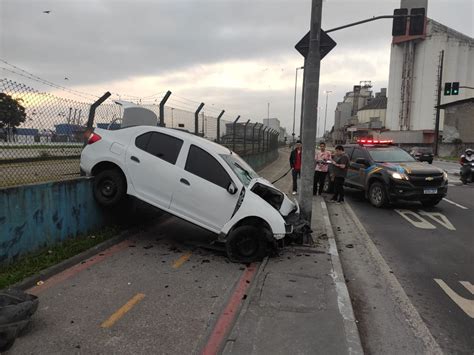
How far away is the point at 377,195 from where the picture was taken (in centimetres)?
1088

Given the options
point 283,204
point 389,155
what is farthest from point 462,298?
point 389,155

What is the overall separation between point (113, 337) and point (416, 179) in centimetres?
879

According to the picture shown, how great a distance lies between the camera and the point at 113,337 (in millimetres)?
3518

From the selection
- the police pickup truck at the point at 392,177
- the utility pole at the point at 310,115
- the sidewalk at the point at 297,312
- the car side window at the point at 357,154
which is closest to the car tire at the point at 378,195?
the police pickup truck at the point at 392,177

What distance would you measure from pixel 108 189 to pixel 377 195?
747 centimetres

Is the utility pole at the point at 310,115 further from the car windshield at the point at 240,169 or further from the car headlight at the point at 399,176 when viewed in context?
the car headlight at the point at 399,176

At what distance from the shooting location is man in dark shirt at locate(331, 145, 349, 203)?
1105 cm

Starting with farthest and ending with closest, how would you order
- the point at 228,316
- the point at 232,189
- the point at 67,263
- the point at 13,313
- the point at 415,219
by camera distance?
the point at 415,219 < the point at 232,189 < the point at 67,263 < the point at 228,316 < the point at 13,313

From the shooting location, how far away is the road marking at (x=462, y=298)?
4.38m

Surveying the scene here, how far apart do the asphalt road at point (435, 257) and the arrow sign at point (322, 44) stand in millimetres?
3663

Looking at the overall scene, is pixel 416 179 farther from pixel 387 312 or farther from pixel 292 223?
pixel 387 312

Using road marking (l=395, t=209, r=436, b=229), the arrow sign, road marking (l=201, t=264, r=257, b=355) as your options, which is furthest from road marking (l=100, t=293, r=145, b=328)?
road marking (l=395, t=209, r=436, b=229)

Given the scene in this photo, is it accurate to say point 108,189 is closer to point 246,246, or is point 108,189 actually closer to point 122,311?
point 246,246

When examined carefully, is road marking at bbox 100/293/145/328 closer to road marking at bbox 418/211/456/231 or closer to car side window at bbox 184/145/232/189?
car side window at bbox 184/145/232/189
